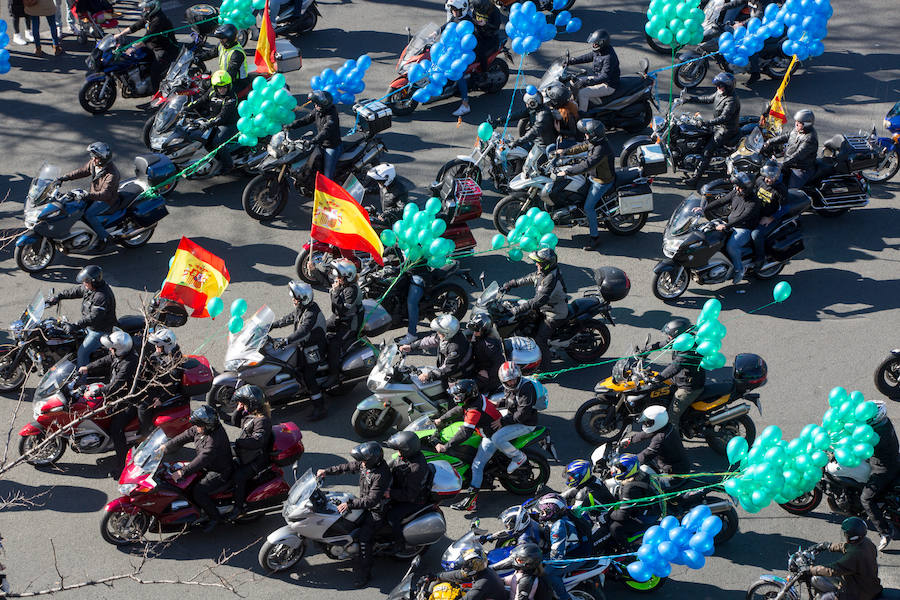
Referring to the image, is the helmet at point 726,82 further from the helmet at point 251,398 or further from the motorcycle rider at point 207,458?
the motorcycle rider at point 207,458

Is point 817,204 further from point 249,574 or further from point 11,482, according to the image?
point 11,482

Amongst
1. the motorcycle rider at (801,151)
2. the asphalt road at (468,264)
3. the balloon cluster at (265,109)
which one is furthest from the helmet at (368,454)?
the motorcycle rider at (801,151)

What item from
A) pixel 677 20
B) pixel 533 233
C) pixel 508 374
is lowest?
pixel 508 374

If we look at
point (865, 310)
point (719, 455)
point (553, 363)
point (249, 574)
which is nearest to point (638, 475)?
point (719, 455)

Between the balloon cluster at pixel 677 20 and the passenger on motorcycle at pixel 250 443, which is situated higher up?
the balloon cluster at pixel 677 20

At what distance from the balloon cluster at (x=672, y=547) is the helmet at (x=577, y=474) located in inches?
54.6

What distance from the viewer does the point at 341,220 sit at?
42.8ft

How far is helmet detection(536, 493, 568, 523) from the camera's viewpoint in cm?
979

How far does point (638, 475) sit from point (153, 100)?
11314mm

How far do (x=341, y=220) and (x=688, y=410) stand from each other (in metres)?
4.98

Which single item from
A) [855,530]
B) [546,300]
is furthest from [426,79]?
[855,530]

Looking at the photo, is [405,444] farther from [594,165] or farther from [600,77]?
[600,77]

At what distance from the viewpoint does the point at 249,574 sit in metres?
10.1

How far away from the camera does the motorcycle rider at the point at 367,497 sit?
990 centimetres
